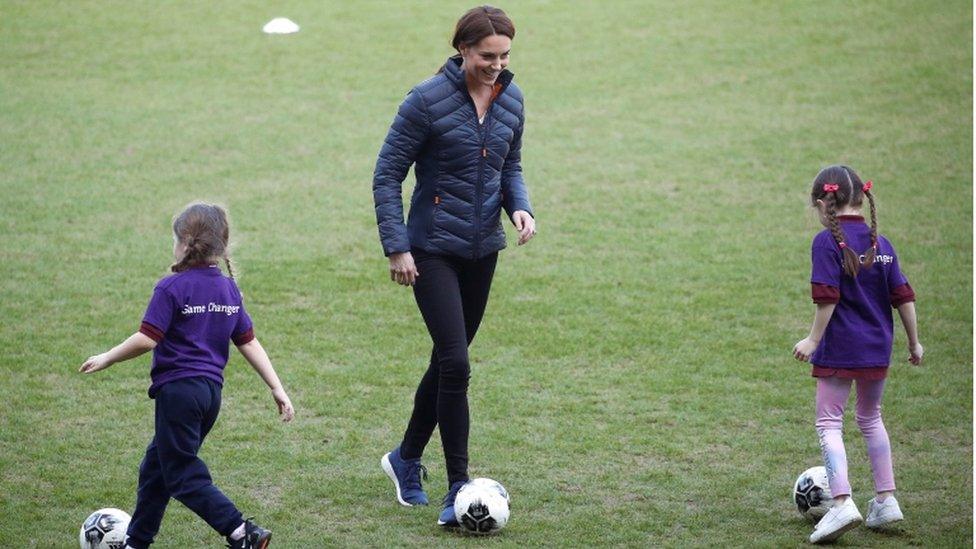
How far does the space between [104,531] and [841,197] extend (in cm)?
359

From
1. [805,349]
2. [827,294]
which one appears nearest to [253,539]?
[805,349]

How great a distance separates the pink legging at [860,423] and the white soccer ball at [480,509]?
4.94ft

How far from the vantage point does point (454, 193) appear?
616cm

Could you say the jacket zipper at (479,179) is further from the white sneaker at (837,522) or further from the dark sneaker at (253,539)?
the white sneaker at (837,522)

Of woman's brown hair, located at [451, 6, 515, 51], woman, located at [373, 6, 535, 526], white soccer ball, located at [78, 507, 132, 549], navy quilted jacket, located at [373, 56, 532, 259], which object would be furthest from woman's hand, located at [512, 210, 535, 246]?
white soccer ball, located at [78, 507, 132, 549]

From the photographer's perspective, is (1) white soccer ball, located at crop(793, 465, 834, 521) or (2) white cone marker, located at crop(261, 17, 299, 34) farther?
(2) white cone marker, located at crop(261, 17, 299, 34)

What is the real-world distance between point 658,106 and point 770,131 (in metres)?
1.60

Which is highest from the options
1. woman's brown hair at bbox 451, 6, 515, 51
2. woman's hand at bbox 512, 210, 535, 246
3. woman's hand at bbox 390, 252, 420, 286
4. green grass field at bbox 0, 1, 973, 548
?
woman's brown hair at bbox 451, 6, 515, 51

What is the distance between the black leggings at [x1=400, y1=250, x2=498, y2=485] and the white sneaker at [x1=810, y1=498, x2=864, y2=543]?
5.34ft

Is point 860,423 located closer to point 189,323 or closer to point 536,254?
point 189,323

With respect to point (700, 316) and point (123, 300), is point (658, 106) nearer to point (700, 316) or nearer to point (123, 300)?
point (700, 316)

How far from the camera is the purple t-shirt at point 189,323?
5348mm

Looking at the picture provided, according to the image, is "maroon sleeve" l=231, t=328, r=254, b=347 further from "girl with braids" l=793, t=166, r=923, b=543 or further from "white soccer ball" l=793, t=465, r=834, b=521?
"white soccer ball" l=793, t=465, r=834, b=521

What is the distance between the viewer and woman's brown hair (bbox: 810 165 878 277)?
5.97 meters
